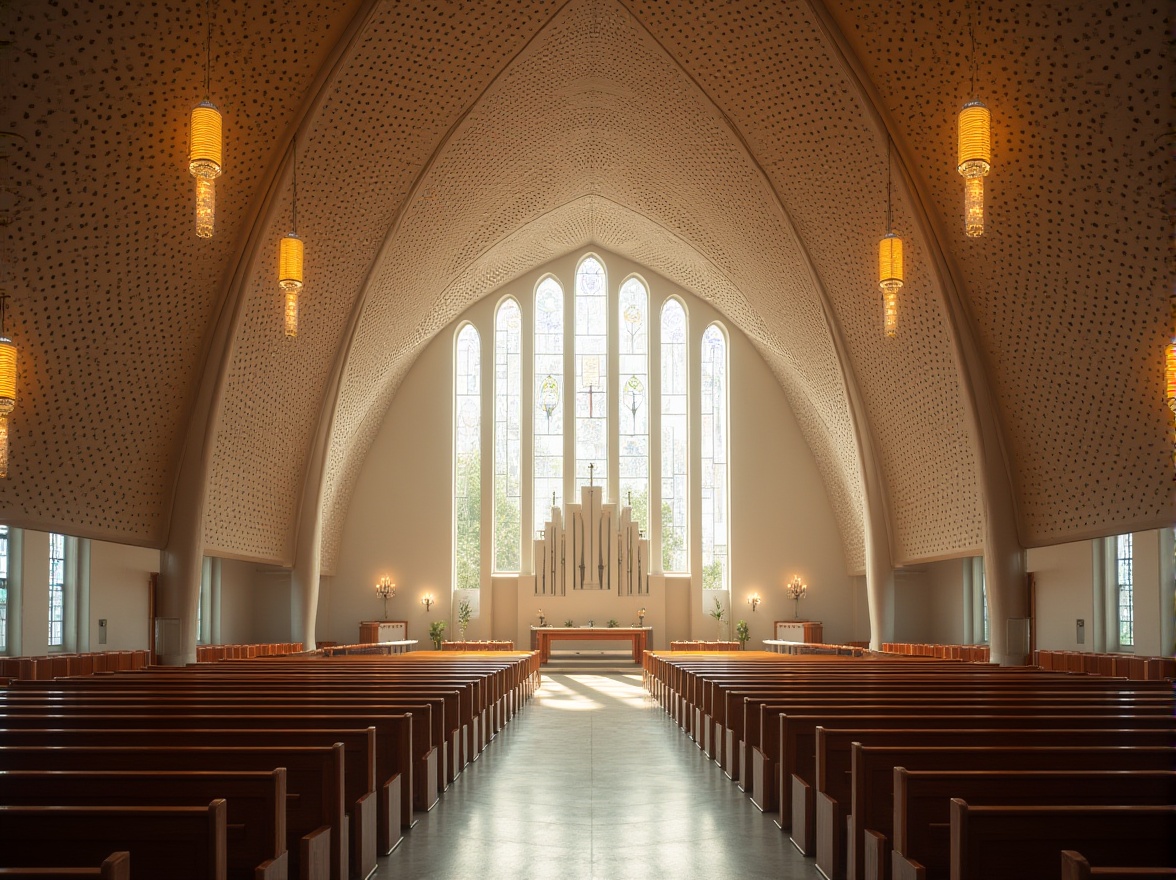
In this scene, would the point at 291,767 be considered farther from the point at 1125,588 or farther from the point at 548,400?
the point at 548,400

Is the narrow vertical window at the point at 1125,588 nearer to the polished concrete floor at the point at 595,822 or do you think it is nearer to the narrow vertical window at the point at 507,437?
the polished concrete floor at the point at 595,822

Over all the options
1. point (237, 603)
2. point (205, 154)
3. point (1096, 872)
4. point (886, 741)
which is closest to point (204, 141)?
point (205, 154)

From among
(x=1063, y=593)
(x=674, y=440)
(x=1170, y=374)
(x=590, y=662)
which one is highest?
(x=674, y=440)

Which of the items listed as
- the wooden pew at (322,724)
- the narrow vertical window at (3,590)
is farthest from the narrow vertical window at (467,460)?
the wooden pew at (322,724)

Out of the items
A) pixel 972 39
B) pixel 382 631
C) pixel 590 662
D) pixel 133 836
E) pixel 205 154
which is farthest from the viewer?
pixel 382 631

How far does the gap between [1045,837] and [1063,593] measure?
15.9 meters

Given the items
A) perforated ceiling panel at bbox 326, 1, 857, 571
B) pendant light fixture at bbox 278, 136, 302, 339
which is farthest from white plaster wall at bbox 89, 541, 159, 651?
pendant light fixture at bbox 278, 136, 302, 339

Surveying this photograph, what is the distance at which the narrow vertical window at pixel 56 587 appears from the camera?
16.8 meters

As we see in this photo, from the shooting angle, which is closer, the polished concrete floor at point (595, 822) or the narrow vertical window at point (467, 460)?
the polished concrete floor at point (595, 822)

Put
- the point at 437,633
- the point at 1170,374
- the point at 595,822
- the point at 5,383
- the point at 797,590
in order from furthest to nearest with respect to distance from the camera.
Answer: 1. the point at 797,590
2. the point at 437,633
3. the point at 1170,374
4. the point at 5,383
5. the point at 595,822

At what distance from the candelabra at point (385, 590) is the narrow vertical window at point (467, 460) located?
1507 mm

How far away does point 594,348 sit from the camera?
26344mm

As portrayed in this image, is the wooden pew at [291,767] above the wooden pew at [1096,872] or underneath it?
underneath

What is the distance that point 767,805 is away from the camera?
22.3 feet
